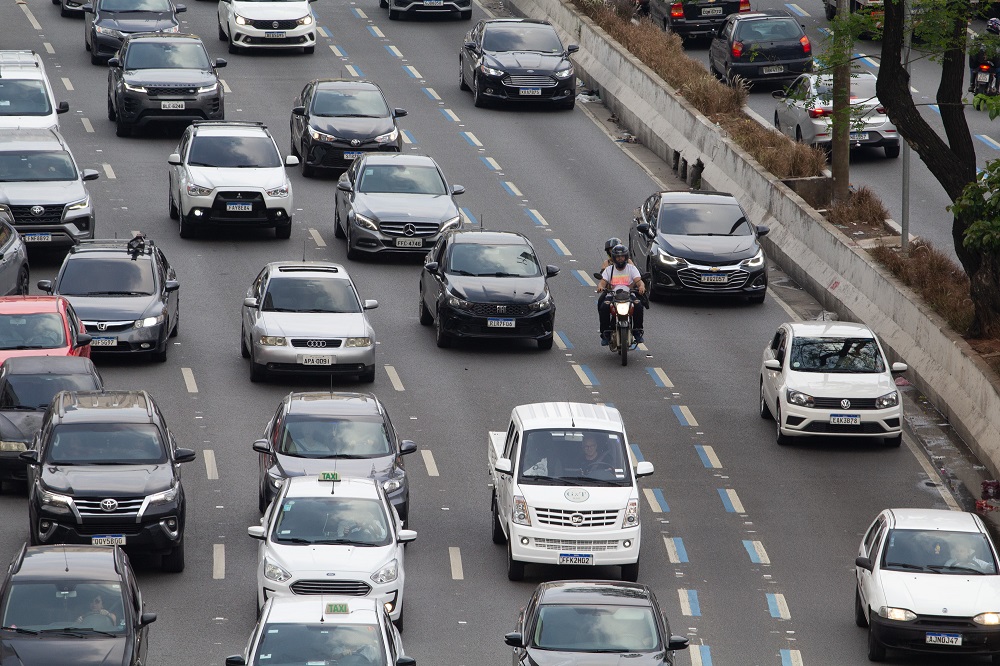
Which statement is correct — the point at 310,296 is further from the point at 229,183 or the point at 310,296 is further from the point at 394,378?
the point at 229,183

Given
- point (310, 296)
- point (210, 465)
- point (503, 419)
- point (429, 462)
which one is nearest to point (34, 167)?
point (310, 296)

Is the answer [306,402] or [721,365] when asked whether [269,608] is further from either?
[721,365]

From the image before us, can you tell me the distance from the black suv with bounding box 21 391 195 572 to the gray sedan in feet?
41.0

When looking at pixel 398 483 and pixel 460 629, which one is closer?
pixel 460 629

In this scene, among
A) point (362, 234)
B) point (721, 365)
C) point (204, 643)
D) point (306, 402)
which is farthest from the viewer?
point (362, 234)

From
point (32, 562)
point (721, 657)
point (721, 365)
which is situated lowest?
point (721, 365)

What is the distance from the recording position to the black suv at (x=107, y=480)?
21625 millimetres

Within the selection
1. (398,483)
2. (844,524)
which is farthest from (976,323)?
(398,483)

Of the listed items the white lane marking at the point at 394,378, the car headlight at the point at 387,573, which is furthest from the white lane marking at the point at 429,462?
the car headlight at the point at 387,573

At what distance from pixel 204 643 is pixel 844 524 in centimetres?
858

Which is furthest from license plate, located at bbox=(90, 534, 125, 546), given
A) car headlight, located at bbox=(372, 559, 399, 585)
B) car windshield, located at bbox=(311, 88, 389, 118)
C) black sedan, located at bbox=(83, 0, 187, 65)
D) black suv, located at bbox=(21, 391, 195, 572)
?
black sedan, located at bbox=(83, 0, 187, 65)

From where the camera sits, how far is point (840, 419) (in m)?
27.4

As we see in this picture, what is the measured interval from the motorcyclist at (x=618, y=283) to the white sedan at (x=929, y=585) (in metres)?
9.64

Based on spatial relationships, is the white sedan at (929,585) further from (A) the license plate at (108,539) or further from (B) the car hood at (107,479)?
(A) the license plate at (108,539)
